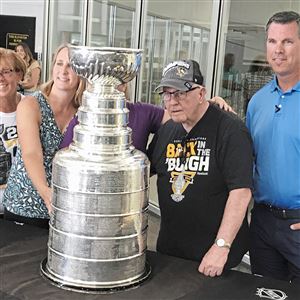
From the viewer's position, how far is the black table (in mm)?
1264

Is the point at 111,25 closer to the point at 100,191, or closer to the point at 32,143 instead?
the point at 32,143

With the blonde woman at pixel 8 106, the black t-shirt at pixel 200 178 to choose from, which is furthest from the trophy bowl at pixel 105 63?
the blonde woman at pixel 8 106

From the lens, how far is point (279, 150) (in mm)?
1836

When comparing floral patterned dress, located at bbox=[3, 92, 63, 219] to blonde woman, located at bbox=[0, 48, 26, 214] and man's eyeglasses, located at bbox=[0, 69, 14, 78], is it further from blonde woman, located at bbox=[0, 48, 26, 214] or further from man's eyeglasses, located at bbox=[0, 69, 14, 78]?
man's eyeglasses, located at bbox=[0, 69, 14, 78]

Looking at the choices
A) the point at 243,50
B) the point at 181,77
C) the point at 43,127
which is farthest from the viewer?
the point at 243,50

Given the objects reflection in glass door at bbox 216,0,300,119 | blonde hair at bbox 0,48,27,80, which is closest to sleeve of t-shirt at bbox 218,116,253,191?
blonde hair at bbox 0,48,27,80

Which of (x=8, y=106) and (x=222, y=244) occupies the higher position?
(x=8, y=106)

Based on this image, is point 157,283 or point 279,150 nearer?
point 157,283

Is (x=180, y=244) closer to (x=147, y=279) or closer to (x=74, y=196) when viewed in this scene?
(x=147, y=279)

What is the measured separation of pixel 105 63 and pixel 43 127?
27.7 inches

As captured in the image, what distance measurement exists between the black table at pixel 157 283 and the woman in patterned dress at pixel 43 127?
37 cm

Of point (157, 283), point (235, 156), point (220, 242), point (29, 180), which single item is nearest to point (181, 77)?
point (235, 156)

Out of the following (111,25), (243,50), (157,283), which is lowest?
(157,283)

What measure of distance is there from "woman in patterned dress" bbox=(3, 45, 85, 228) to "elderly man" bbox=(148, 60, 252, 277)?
383 millimetres
